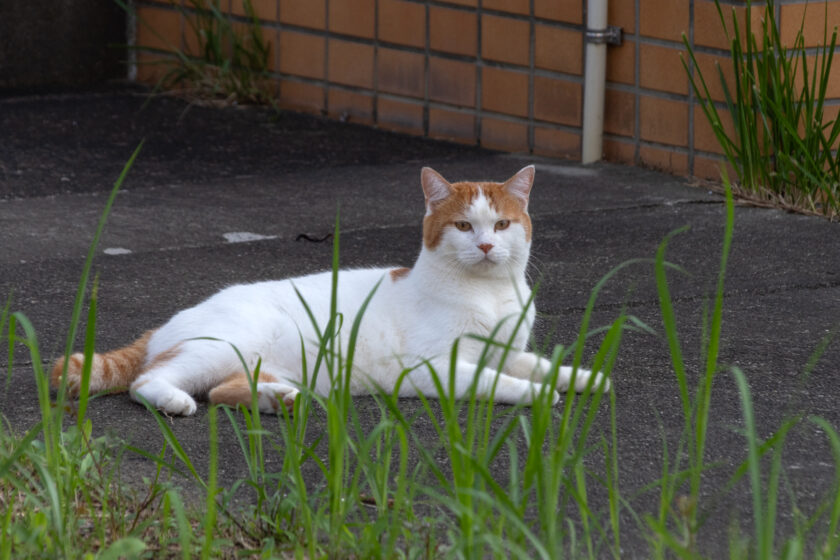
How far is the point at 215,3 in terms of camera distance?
7184 mm

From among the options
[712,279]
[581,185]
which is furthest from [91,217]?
[712,279]

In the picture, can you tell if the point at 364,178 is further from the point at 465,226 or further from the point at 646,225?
the point at 465,226

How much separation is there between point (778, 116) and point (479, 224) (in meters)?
2.16

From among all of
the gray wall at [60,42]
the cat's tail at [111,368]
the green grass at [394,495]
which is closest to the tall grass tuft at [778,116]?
the green grass at [394,495]

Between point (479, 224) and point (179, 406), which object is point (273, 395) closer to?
point (179, 406)

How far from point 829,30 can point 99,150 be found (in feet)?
11.1

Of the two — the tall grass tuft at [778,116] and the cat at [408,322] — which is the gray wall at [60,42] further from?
the cat at [408,322]

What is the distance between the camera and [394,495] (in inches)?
91.2

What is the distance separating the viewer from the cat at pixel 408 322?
10.0 feet

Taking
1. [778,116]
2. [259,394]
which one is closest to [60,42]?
[778,116]

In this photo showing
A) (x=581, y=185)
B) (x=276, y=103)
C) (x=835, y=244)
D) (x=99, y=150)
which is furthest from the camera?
(x=276, y=103)

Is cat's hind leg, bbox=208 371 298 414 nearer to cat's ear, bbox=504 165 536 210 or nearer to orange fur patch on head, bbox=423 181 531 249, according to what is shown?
orange fur patch on head, bbox=423 181 531 249

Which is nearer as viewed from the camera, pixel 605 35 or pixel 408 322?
pixel 408 322

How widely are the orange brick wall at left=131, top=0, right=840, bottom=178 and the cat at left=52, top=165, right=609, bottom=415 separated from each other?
2413 millimetres
